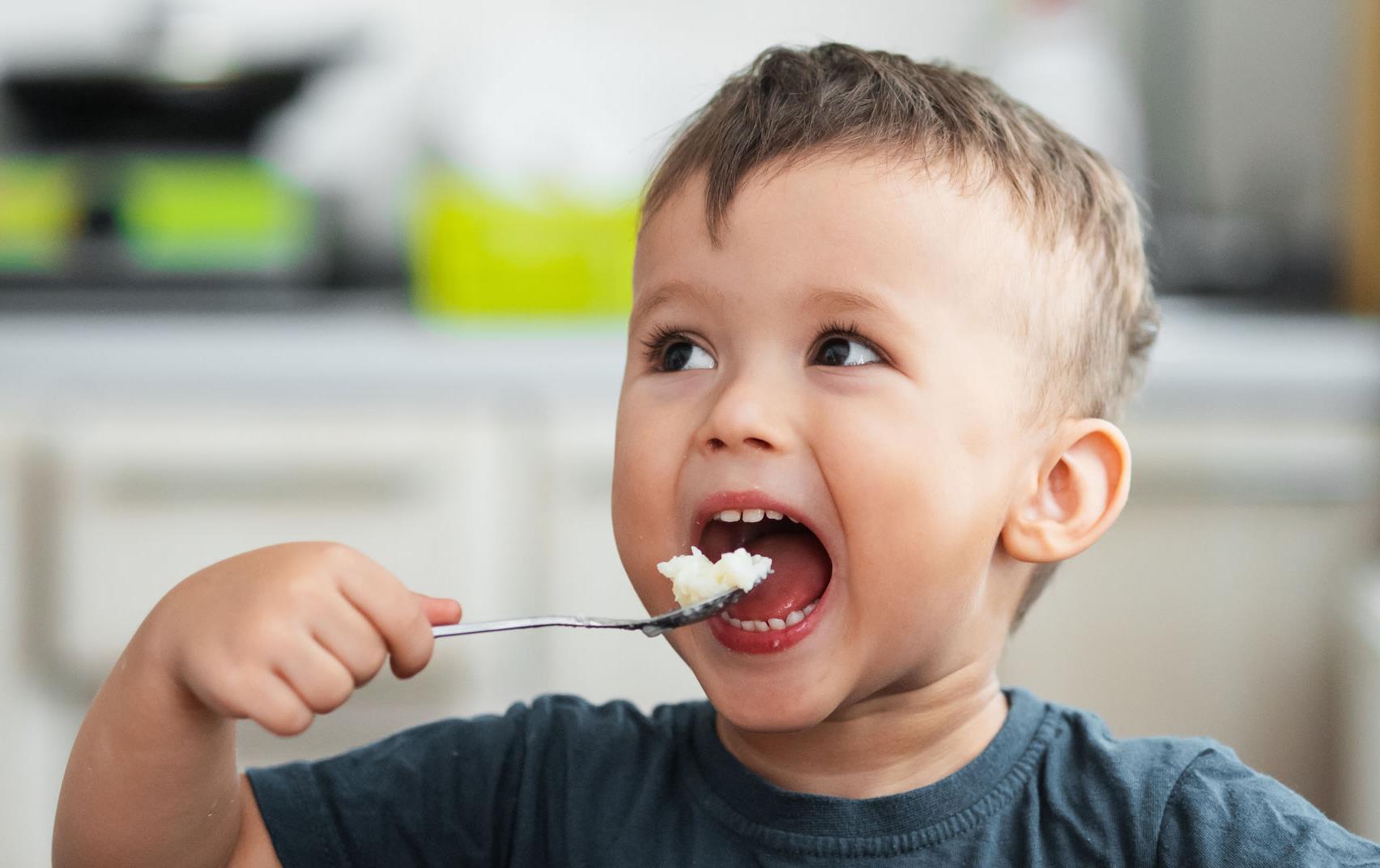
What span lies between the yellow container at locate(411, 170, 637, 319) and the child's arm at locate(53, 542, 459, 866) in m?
1.41

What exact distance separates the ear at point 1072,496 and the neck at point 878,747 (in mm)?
81

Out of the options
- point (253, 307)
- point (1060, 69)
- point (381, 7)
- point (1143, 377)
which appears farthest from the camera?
point (381, 7)

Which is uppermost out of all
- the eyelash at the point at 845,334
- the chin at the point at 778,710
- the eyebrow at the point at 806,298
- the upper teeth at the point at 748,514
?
the eyebrow at the point at 806,298

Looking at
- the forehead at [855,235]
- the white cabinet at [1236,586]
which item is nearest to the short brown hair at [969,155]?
the forehead at [855,235]

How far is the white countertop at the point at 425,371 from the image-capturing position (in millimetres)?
1875

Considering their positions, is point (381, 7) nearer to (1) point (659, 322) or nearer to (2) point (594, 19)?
(2) point (594, 19)

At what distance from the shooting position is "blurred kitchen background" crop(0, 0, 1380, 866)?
1878 millimetres

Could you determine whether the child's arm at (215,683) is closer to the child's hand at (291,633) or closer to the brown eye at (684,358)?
the child's hand at (291,633)

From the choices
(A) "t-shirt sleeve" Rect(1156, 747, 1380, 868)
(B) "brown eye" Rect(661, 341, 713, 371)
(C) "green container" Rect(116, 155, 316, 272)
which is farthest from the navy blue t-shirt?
(C) "green container" Rect(116, 155, 316, 272)

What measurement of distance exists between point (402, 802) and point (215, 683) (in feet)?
Result: 0.67

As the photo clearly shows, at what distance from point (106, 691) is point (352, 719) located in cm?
121

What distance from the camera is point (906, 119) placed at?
801mm

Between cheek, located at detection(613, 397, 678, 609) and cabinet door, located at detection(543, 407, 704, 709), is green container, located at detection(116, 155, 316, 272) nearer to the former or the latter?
cabinet door, located at detection(543, 407, 704, 709)

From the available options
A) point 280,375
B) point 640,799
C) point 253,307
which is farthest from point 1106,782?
point 253,307
